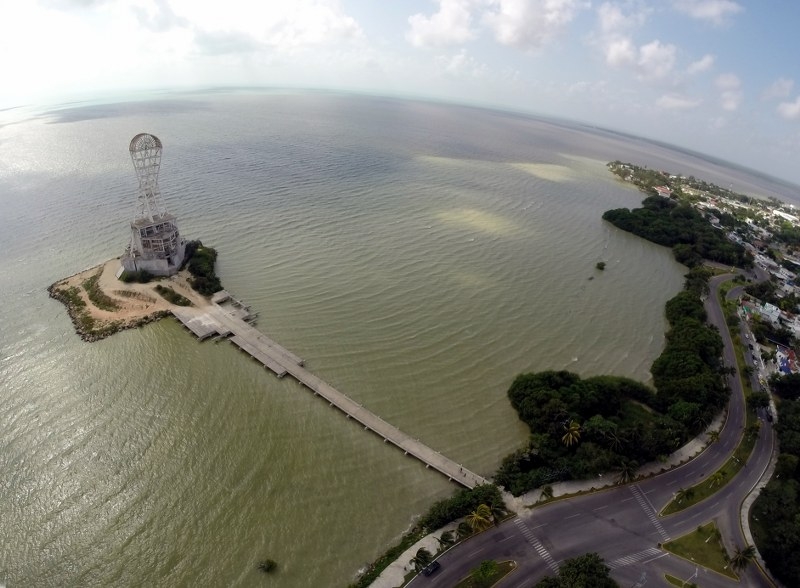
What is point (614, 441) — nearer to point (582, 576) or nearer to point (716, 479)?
point (716, 479)

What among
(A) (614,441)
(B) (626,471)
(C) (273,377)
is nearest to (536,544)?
(B) (626,471)

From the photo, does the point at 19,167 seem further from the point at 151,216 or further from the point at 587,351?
the point at 587,351

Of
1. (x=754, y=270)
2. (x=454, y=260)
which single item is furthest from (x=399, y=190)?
(x=754, y=270)

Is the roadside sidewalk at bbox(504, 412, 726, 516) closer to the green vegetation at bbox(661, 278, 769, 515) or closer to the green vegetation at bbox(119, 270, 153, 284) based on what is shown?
the green vegetation at bbox(661, 278, 769, 515)

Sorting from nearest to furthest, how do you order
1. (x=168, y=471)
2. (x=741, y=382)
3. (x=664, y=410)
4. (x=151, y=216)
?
(x=168, y=471) → (x=664, y=410) → (x=741, y=382) → (x=151, y=216)

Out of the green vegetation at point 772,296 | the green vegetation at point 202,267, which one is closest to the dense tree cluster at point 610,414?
the green vegetation at point 772,296

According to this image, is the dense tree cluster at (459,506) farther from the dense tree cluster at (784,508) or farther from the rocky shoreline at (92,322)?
the rocky shoreline at (92,322)
